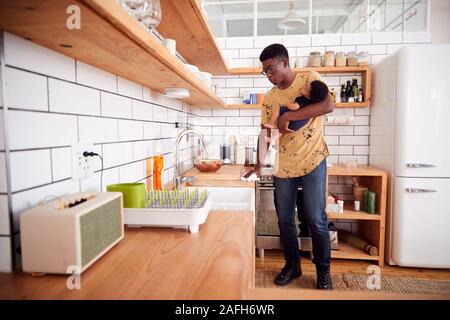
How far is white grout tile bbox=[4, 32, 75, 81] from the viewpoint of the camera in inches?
25.7

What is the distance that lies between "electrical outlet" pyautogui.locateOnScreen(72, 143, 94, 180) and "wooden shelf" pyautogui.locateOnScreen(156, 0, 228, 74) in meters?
0.75

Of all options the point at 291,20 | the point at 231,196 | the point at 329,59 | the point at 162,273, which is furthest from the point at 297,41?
the point at 162,273

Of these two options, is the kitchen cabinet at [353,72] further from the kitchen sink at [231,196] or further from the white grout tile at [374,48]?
the kitchen sink at [231,196]

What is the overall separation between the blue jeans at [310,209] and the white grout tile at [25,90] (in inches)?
58.6

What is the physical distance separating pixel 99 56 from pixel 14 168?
0.41m

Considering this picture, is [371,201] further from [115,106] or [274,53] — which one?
[115,106]

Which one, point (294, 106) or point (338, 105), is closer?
point (294, 106)

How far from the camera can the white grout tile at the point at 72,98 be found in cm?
79

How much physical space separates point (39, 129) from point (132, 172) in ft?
1.94

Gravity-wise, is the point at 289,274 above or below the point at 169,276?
below

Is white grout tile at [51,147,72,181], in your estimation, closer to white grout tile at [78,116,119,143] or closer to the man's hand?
white grout tile at [78,116,119,143]

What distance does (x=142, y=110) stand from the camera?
56.5 inches
